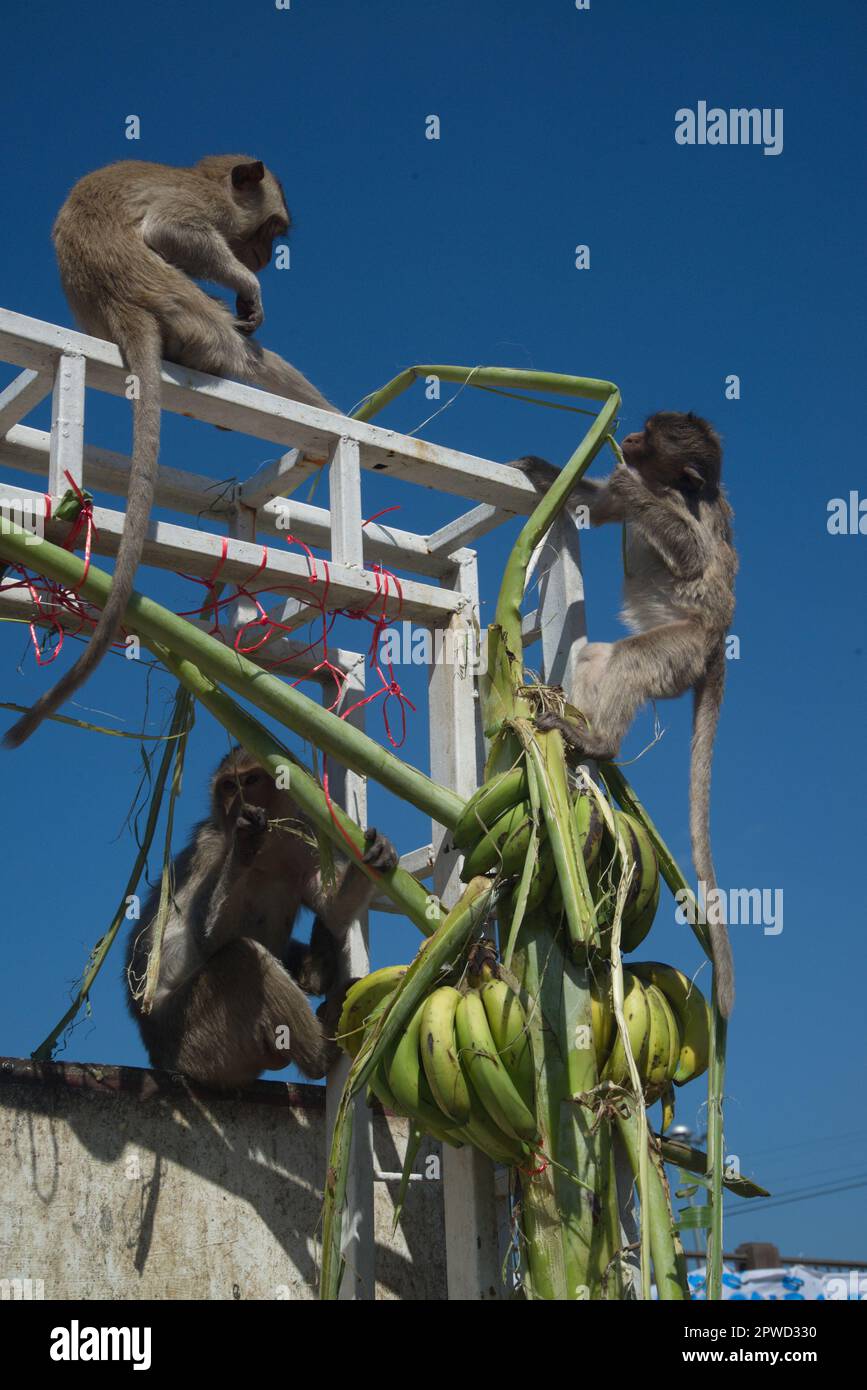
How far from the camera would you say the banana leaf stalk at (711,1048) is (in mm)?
4508

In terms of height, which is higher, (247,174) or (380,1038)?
(247,174)

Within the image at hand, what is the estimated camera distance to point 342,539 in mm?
6082

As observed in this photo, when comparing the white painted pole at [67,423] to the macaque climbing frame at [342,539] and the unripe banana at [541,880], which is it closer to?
the macaque climbing frame at [342,539]

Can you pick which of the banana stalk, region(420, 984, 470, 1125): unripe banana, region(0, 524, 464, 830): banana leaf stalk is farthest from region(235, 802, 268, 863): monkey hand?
region(420, 984, 470, 1125): unripe banana

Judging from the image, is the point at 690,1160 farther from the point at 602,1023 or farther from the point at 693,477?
the point at 693,477

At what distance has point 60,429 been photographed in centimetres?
544

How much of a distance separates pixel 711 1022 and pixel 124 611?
2288 mm

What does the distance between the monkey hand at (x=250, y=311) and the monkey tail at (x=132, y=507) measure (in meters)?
0.93

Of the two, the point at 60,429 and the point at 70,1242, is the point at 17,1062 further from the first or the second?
the point at 60,429

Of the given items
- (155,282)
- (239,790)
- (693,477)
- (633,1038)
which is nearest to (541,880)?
(633,1038)

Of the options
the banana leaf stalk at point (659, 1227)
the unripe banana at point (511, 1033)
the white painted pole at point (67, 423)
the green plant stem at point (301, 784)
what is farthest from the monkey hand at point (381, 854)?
the white painted pole at point (67, 423)

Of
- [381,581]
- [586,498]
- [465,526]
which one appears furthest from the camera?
[586,498]

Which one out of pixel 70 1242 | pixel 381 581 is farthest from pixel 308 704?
pixel 70 1242

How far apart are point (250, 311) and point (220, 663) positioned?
2561 millimetres
